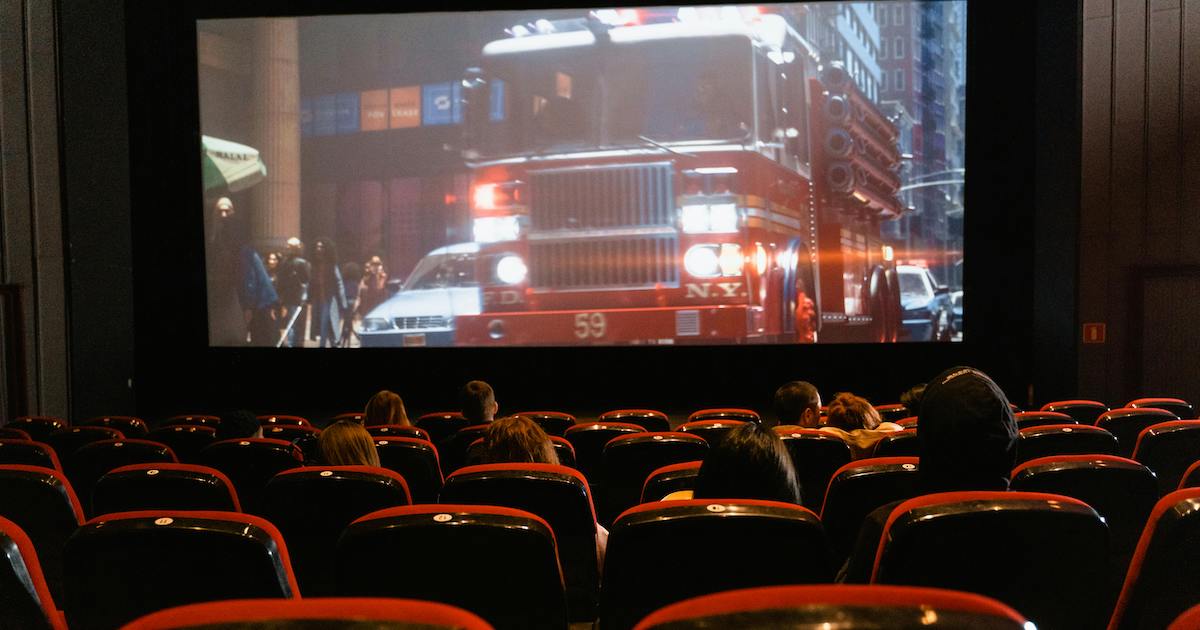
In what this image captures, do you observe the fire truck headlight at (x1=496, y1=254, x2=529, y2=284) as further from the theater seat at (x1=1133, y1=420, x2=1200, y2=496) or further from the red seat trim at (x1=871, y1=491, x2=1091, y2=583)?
the red seat trim at (x1=871, y1=491, x2=1091, y2=583)

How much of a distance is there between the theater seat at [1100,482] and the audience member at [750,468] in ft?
1.97

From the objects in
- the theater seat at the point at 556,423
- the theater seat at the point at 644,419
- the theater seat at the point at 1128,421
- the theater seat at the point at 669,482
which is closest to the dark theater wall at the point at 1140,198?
the theater seat at the point at 1128,421

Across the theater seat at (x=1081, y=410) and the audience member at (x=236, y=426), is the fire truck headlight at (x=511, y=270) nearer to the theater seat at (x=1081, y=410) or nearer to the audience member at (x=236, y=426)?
the audience member at (x=236, y=426)

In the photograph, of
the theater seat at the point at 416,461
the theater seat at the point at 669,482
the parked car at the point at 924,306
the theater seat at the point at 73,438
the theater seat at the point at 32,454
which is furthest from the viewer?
the parked car at the point at 924,306

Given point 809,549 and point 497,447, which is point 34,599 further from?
point 497,447

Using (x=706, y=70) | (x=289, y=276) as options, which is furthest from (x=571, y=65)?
(x=289, y=276)

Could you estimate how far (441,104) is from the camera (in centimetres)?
930

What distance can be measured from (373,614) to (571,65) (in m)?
8.84

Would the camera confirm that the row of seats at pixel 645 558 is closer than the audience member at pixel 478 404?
Yes

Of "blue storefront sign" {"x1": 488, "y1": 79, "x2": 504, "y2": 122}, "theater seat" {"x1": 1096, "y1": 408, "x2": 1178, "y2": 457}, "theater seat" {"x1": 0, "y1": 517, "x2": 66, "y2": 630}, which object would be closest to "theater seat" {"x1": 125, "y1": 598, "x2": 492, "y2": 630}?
"theater seat" {"x1": 0, "y1": 517, "x2": 66, "y2": 630}

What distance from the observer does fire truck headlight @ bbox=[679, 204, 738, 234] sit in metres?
8.82

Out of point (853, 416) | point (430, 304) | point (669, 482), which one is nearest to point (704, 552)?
point (669, 482)

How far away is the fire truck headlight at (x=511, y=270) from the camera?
915 cm

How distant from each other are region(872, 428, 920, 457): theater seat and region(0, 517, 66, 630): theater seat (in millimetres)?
2811
